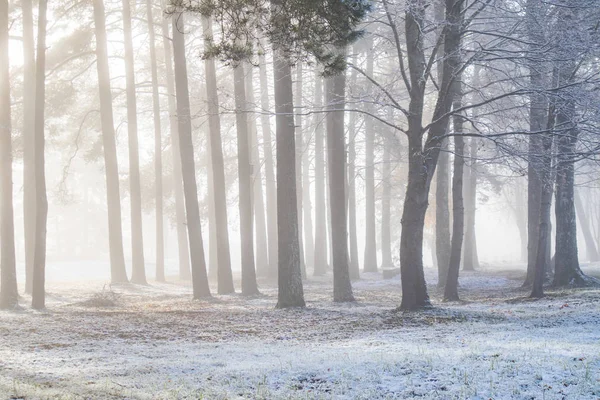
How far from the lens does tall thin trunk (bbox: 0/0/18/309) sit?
16781 millimetres

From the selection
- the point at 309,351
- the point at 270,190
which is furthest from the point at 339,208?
the point at 270,190

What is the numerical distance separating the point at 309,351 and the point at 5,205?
1108 cm

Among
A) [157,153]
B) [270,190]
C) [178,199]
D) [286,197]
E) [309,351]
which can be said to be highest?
[157,153]

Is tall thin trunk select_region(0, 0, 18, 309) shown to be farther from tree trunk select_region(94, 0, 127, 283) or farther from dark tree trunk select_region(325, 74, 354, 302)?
dark tree trunk select_region(325, 74, 354, 302)

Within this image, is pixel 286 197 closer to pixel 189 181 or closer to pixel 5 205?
pixel 189 181

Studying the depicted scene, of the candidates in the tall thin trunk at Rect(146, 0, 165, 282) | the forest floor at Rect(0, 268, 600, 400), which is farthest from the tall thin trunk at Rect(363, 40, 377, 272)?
the forest floor at Rect(0, 268, 600, 400)

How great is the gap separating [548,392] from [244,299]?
13730 mm

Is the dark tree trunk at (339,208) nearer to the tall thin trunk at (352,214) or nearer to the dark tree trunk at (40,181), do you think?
the dark tree trunk at (40,181)

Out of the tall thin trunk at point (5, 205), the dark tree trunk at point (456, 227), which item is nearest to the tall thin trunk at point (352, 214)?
→ the dark tree trunk at point (456, 227)

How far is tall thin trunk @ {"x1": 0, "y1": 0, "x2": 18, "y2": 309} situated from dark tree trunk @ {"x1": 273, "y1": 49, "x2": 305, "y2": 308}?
6859mm

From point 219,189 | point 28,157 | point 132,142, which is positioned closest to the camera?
point 219,189

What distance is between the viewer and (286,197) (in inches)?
627

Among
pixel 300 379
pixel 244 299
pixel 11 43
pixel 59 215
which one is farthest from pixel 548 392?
pixel 59 215

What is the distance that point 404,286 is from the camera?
1471 cm
